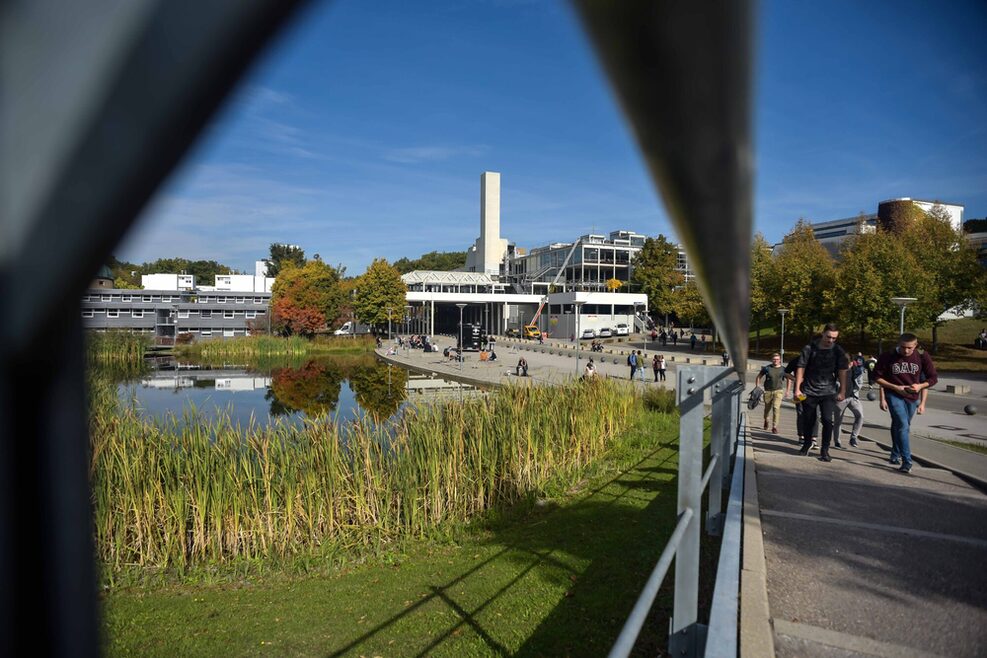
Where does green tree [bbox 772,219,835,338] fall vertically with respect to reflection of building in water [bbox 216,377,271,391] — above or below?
above

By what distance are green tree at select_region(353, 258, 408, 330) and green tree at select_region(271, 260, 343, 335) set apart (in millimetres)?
3665

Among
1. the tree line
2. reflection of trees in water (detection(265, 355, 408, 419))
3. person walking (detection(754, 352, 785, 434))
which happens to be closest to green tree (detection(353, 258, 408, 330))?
reflection of trees in water (detection(265, 355, 408, 419))

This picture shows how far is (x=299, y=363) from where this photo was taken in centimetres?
4300

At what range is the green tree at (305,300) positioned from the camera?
194ft

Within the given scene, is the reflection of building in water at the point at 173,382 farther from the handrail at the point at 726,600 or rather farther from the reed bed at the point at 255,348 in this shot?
the handrail at the point at 726,600

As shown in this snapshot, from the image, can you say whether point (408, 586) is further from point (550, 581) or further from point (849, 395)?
point (849, 395)

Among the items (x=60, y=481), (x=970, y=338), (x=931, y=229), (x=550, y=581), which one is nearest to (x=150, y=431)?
(x=550, y=581)

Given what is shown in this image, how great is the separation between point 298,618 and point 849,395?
30.3 ft

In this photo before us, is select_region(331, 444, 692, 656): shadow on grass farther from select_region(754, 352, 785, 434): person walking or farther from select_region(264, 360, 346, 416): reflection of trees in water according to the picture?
select_region(264, 360, 346, 416): reflection of trees in water

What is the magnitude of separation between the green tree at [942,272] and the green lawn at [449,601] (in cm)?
3402

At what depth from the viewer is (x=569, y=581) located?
20.6 feet

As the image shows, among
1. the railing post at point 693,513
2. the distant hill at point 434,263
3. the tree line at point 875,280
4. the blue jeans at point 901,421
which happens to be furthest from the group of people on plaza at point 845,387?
the distant hill at point 434,263

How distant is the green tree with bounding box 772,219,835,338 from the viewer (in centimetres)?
4003

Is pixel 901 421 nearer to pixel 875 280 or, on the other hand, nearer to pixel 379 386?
pixel 379 386
